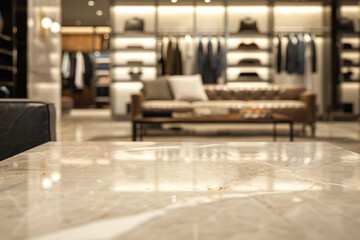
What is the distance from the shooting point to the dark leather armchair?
1.75m

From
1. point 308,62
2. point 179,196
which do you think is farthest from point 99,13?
point 179,196

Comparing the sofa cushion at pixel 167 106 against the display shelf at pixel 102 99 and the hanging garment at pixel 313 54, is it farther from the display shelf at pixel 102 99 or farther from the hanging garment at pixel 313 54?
the display shelf at pixel 102 99

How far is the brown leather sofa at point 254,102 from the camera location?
5.46 m

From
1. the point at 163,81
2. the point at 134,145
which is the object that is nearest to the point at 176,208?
the point at 134,145

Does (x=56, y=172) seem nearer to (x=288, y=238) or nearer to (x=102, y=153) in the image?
(x=102, y=153)

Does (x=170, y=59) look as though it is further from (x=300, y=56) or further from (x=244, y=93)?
(x=300, y=56)

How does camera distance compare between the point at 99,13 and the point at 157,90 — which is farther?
the point at 99,13

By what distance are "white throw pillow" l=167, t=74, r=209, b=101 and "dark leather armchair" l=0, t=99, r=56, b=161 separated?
13.5 ft

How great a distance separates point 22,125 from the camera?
179 cm

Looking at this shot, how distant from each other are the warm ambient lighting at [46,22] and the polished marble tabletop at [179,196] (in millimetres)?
5948

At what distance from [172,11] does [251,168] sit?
765cm

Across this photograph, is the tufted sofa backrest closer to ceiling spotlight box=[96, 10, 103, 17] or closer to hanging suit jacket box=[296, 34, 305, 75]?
hanging suit jacket box=[296, 34, 305, 75]

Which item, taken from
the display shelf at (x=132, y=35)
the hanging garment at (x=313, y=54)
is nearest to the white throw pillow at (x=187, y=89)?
the display shelf at (x=132, y=35)

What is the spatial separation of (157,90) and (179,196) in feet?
17.2
